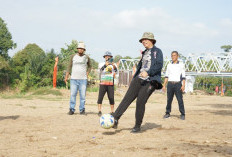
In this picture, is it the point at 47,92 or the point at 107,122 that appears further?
the point at 47,92

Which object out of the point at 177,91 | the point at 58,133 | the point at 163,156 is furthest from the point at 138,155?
the point at 177,91

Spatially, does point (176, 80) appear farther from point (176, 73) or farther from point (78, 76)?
point (78, 76)

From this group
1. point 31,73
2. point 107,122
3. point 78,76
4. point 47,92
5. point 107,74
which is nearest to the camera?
point 107,122

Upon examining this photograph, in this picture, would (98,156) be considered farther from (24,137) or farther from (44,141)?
(24,137)

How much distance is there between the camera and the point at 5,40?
31.1 meters

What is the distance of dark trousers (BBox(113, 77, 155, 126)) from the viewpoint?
18.4 feet

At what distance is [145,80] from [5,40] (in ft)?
94.3

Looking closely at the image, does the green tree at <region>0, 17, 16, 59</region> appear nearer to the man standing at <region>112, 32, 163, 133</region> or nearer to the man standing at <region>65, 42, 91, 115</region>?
the man standing at <region>65, 42, 91, 115</region>

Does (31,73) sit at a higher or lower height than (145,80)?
higher

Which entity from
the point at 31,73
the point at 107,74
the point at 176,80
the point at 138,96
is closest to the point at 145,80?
the point at 138,96

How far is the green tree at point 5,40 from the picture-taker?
102 ft

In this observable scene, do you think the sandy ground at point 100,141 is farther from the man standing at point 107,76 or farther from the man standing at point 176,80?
the man standing at point 176,80

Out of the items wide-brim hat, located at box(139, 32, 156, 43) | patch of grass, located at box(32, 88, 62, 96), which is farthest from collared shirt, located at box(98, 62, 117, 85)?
patch of grass, located at box(32, 88, 62, 96)

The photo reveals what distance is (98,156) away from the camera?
3.86 metres
